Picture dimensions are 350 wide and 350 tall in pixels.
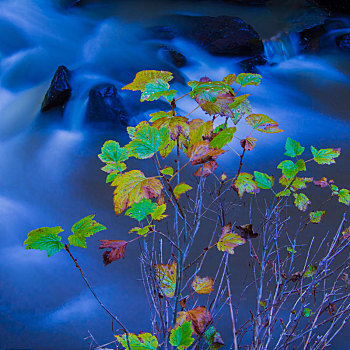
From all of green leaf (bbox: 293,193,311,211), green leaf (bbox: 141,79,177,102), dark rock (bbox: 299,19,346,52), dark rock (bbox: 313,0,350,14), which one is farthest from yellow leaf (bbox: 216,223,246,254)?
dark rock (bbox: 313,0,350,14)

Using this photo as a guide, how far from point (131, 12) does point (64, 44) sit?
2080mm

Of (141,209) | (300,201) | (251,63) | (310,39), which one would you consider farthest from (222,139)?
(310,39)

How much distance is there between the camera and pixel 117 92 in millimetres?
5172

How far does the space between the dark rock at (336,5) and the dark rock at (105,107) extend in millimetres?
6869

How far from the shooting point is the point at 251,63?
6988 millimetres

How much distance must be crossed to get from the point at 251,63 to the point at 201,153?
6.49m

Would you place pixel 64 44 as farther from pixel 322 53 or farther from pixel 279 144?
pixel 322 53

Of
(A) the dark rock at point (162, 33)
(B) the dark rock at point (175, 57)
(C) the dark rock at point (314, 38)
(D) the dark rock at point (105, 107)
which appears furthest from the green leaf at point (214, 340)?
(C) the dark rock at point (314, 38)

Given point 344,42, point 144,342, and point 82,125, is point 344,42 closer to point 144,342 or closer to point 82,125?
point 82,125

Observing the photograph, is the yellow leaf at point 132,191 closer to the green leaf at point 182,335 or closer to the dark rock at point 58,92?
Answer: the green leaf at point 182,335

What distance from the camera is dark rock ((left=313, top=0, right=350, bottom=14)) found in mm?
8734

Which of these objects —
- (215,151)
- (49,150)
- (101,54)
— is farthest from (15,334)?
(101,54)

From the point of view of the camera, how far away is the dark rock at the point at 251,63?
6914 millimetres

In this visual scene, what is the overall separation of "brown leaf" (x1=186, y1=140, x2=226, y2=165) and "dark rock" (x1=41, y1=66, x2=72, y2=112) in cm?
460
